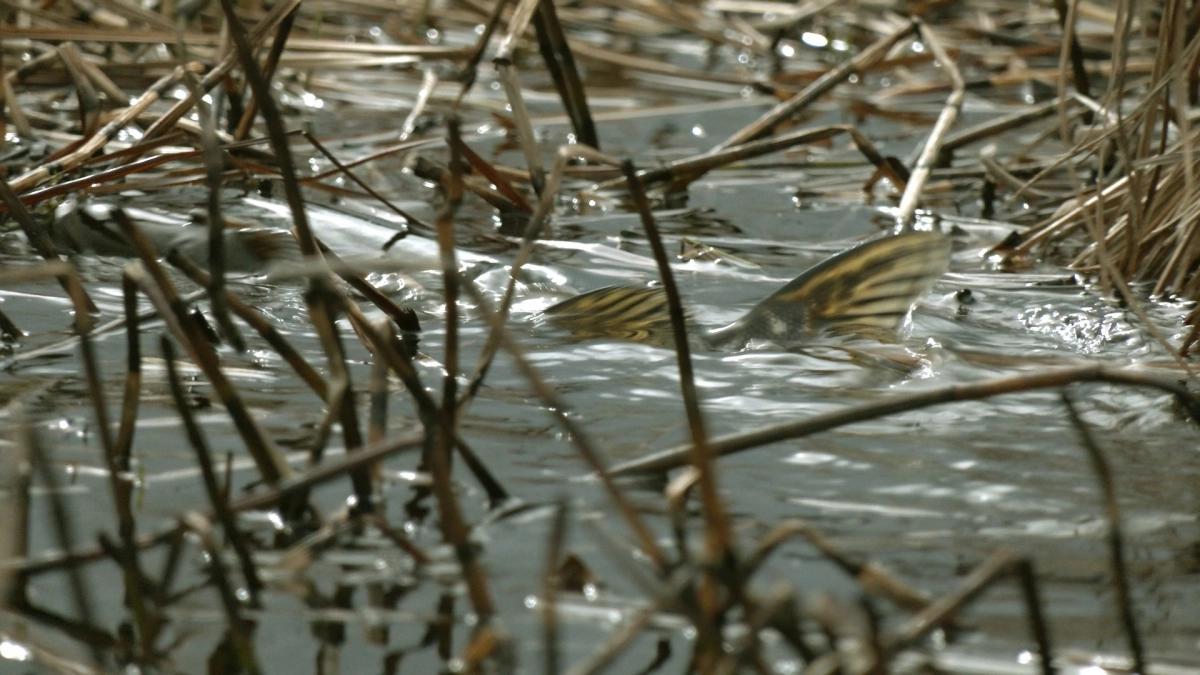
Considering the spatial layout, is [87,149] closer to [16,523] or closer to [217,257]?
[217,257]

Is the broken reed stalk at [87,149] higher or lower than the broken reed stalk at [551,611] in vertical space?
higher

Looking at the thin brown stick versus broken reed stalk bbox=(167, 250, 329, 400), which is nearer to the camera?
the thin brown stick

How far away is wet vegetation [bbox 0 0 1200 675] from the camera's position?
3.22ft

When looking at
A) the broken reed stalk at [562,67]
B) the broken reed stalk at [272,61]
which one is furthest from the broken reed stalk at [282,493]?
the broken reed stalk at [562,67]

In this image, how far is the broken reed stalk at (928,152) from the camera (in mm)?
2506

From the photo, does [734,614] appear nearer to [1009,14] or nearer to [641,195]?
[641,195]

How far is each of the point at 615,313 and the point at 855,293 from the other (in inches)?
12.5

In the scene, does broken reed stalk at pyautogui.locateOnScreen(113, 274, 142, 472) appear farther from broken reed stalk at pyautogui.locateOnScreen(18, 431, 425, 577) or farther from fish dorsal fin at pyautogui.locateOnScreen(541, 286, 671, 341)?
fish dorsal fin at pyautogui.locateOnScreen(541, 286, 671, 341)

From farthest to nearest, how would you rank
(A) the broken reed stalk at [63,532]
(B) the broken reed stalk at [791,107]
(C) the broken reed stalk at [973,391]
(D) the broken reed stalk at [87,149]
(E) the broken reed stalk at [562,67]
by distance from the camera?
(B) the broken reed stalk at [791,107] < (E) the broken reed stalk at [562,67] < (D) the broken reed stalk at [87,149] < (C) the broken reed stalk at [973,391] < (A) the broken reed stalk at [63,532]

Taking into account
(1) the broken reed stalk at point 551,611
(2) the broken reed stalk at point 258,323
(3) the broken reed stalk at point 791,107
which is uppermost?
(3) the broken reed stalk at point 791,107

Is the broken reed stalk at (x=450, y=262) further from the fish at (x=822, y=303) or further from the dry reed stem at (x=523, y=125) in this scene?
the dry reed stem at (x=523, y=125)

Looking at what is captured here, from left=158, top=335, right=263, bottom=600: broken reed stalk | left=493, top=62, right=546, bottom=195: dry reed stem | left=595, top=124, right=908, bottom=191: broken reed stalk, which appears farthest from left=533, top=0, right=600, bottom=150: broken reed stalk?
left=158, top=335, right=263, bottom=600: broken reed stalk

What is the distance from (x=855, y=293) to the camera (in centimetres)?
187

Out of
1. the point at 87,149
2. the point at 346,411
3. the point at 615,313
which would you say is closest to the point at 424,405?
the point at 346,411
